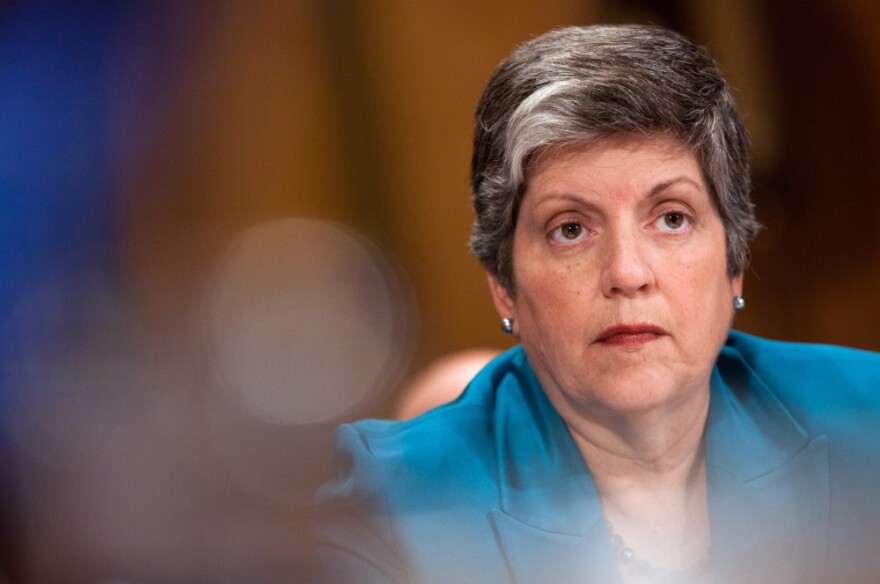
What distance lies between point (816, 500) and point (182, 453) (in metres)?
0.70

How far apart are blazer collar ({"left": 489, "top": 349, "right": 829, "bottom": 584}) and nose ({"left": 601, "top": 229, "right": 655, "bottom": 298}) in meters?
0.18

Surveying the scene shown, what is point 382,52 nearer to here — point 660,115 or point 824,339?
point 660,115

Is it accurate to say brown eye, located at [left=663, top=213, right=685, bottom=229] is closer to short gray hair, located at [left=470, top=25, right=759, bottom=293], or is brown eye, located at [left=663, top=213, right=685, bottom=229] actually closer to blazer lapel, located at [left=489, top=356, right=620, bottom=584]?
short gray hair, located at [left=470, top=25, right=759, bottom=293]

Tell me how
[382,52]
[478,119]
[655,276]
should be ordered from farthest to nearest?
[382,52], [478,119], [655,276]

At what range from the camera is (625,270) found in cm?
65

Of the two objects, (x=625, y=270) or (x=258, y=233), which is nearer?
(x=625, y=270)

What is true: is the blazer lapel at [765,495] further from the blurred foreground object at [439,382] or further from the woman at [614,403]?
the blurred foreground object at [439,382]

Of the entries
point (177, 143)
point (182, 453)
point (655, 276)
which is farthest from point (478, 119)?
point (182, 453)

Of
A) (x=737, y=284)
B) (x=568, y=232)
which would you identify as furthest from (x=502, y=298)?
(x=737, y=284)

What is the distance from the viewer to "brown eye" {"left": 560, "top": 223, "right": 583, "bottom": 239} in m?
0.69

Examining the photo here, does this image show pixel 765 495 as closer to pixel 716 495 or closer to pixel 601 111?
pixel 716 495

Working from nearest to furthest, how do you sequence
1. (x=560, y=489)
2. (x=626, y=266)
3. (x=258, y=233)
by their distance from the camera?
(x=626, y=266) < (x=560, y=489) < (x=258, y=233)

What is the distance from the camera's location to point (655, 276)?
67cm

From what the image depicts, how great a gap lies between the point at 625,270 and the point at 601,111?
15 cm
